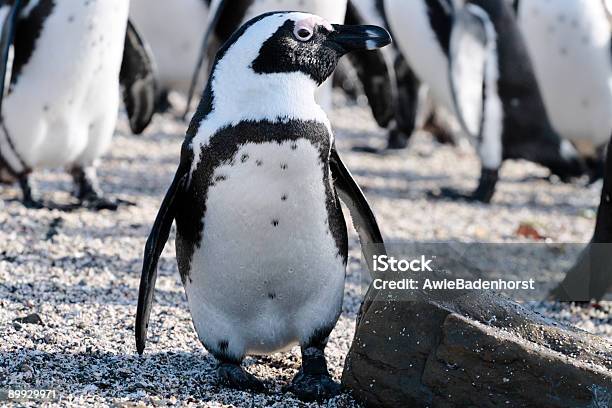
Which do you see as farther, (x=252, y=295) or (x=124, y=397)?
(x=252, y=295)

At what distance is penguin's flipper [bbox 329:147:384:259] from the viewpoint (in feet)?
10.5

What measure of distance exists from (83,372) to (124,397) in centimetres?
23

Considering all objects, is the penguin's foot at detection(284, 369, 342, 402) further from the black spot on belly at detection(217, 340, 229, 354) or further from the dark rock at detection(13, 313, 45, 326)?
the dark rock at detection(13, 313, 45, 326)

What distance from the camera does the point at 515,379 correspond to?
8.75 ft

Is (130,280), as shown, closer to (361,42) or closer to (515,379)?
(361,42)

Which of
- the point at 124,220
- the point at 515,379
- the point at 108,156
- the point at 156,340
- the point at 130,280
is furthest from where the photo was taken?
the point at 108,156

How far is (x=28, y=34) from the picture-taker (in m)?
4.91

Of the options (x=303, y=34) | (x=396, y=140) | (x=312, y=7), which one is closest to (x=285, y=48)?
(x=303, y=34)

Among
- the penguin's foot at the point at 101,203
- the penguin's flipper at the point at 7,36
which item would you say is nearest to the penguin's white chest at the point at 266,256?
the penguin's flipper at the point at 7,36

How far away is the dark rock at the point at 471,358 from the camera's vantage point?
2.64m

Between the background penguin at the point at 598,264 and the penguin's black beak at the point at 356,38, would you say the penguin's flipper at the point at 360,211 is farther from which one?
the background penguin at the point at 598,264

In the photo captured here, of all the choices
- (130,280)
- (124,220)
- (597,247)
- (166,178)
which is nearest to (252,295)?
(130,280)

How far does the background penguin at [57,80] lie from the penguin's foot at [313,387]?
238 cm

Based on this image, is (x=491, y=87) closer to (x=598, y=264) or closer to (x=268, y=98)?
(x=598, y=264)
